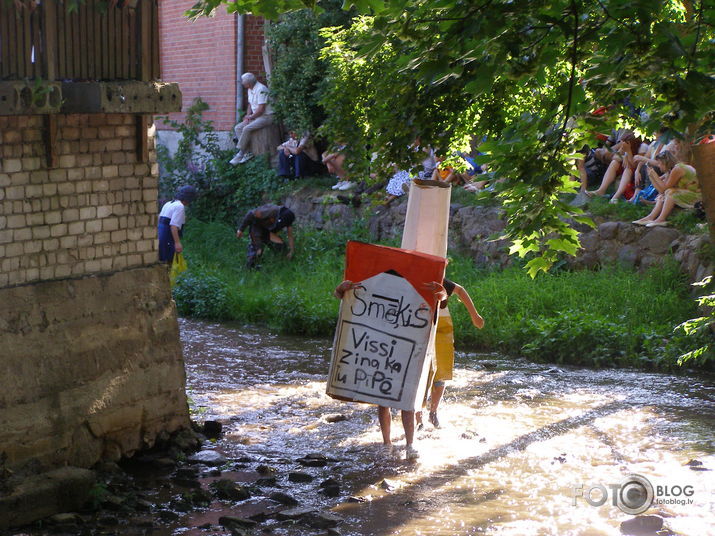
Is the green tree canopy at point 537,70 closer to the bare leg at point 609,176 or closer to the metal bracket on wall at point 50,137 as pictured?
the metal bracket on wall at point 50,137

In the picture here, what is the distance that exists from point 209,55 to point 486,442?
1458cm

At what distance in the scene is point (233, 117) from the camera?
20547mm

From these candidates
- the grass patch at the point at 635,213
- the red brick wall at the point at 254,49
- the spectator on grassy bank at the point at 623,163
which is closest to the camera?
the grass patch at the point at 635,213

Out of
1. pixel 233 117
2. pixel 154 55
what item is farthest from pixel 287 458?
pixel 233 117

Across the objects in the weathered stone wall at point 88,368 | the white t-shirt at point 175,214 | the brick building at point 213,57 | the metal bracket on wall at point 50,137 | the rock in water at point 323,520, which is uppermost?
the brick building at point 213,57

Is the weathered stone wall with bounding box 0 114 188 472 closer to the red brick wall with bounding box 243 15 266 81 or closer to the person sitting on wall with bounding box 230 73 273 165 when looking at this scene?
the person sitting on wall with bounding box 230 73 273 165

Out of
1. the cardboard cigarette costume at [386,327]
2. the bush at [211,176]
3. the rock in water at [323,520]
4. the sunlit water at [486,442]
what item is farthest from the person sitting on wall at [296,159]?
the rock in water at [323,520]

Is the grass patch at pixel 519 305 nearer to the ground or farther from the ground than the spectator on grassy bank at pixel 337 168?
nearer to the ground

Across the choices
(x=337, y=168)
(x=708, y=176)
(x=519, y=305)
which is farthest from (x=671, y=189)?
(x=337, y=168)

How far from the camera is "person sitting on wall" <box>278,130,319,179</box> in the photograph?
61.2ft

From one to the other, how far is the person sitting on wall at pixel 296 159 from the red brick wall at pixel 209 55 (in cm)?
232

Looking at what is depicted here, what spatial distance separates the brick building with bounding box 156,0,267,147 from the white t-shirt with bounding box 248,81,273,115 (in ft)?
2.35

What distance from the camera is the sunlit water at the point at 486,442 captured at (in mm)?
6551

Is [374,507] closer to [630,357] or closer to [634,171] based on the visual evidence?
[630,357]
